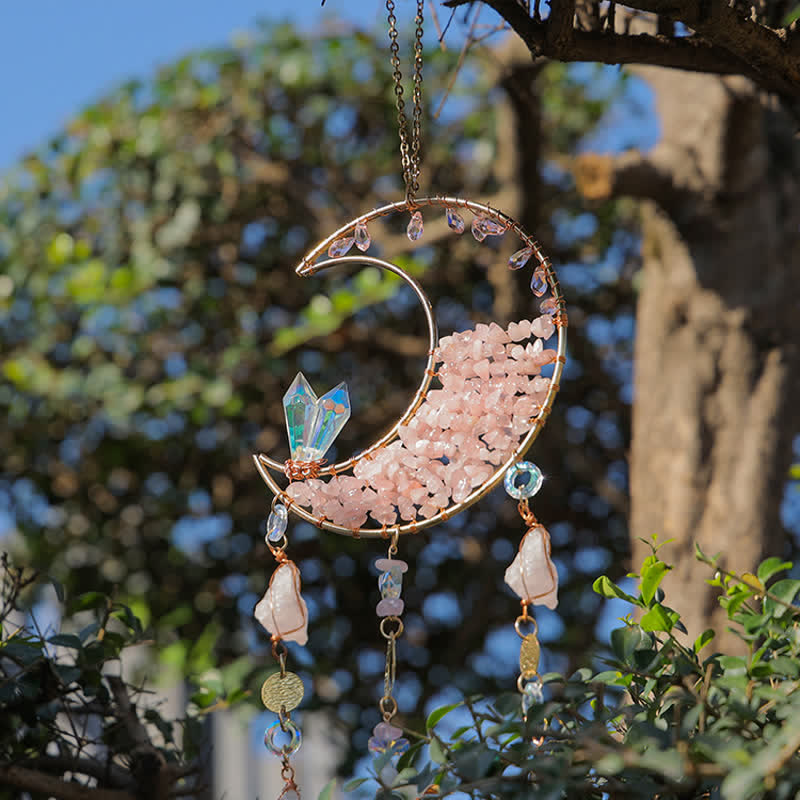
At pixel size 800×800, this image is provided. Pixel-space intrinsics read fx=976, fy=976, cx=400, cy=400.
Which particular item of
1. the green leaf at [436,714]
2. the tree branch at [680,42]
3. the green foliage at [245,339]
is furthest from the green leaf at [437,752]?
the green foliage at [245,339]

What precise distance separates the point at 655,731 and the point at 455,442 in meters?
0.35

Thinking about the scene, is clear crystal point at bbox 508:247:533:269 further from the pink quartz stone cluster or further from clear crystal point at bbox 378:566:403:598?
clear crystal point at bbox 378:566:403:598

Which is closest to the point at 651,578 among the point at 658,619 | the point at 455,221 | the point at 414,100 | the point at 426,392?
the point at 658,619

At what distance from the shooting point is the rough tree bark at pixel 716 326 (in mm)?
1607

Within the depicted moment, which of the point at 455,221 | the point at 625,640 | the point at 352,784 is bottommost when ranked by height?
the point at 352,784

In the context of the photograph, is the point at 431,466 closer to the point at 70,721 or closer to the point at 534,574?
the point at 534,574

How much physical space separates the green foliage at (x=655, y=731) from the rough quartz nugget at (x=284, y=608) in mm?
163

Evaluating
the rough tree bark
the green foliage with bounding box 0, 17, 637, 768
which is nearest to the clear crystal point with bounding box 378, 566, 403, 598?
the rough tree bark

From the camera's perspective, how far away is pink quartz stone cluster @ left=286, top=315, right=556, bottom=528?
0.98 meters

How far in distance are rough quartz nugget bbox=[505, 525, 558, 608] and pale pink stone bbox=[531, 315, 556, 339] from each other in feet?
0.69

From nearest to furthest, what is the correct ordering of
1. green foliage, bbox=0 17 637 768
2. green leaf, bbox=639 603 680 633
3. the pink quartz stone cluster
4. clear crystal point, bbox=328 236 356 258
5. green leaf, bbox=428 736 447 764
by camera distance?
green leaf, bbox=428 736 447 764 → green leaf, bbox=639 603 680 633 → the pink quartz stone cluster → clear crystal point, bbox=328 236 356 258 → green foliage, bbox=0 17 637 768

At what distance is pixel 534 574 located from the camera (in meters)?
0.92

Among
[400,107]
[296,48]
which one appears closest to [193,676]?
[400,107]

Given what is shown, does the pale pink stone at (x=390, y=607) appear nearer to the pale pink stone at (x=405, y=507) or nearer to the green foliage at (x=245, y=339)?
the pale pink stone at (x=405, y=507)
